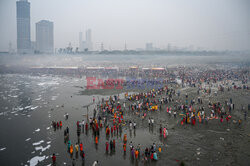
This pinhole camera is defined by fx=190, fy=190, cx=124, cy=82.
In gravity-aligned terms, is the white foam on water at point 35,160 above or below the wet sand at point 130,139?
below

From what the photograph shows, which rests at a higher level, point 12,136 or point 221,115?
point 221,115

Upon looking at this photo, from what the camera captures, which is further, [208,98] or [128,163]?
[208,98]

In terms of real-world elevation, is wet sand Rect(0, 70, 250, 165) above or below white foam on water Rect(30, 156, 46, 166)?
above

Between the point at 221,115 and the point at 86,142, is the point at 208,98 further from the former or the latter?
the point at 86,142

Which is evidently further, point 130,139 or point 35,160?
point 130,139

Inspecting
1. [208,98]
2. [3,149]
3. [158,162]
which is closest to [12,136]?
[3,149]

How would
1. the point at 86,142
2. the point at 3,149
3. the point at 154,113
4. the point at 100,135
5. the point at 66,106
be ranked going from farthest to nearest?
the point at 66,106 < the point at 154,113 < the point at 100,135 < the point at 86,142 < the point at 3,149

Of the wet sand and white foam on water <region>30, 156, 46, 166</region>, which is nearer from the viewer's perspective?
white foam on water <region>30, 156, 46, 166</region>

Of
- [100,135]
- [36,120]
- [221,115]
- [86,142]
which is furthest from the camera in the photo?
[36,120]

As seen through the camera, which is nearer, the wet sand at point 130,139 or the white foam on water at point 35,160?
the white foam on water at point 35,160

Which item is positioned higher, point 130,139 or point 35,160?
point 130,139
